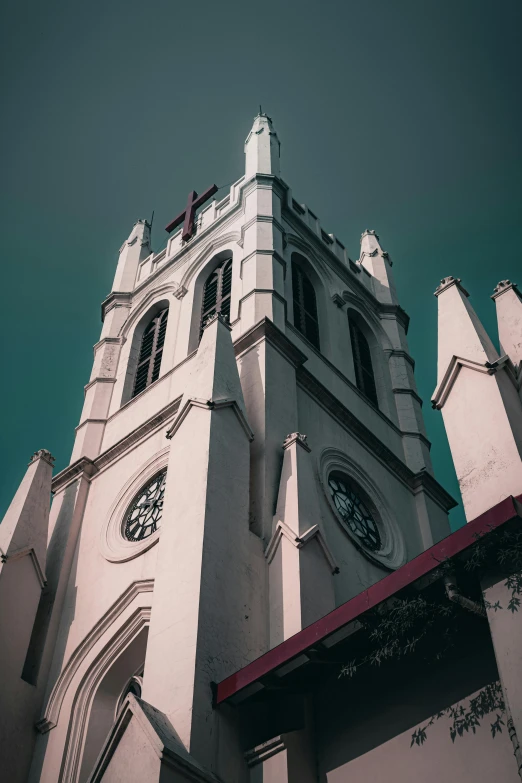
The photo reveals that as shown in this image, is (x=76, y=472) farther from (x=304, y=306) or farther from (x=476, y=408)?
(x=476, y=408)

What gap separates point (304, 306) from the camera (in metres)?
24.2

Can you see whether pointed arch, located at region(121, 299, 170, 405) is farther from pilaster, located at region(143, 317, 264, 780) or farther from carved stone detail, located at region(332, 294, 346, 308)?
pilaster, located at region(143, 317, 264, 780)

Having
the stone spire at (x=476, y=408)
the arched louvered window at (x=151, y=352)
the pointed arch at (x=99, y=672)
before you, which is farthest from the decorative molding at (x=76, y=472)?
the stone spire at (x=476, y=408)

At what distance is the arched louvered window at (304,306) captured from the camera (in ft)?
75.8

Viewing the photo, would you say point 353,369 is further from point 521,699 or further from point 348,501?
point 521,699

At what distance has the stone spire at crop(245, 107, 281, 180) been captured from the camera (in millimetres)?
27672

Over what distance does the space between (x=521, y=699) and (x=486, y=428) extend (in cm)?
412

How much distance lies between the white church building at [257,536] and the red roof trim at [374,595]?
0.03m

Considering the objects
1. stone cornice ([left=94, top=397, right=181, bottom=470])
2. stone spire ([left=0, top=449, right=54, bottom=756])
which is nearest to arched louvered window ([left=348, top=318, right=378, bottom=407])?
stone cornice ([left=94, top=397, right=181, bottom=470])

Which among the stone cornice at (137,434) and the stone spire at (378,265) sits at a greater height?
the stone spire at (378,265)

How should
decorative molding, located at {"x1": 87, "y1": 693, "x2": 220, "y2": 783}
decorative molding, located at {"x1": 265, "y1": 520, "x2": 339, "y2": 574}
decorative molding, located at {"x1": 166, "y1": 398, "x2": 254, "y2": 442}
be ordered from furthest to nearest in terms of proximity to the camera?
decorative molding, located at {"x1": 166, "y1": 398, "x2": 254, "y2": 442} < decorative molding, located at {"x1": 265, "y1": 520, "x2": 339, "y2": 574} < decorative molding, located at {"x1": 87, "y1": 693, "x2": 220, "y2": 783}

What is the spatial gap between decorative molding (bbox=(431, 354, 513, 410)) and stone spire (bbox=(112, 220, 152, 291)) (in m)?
17.5

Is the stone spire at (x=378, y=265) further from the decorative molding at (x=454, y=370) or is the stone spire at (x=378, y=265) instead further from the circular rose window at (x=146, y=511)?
the decorative molding at (x=454, y=370)

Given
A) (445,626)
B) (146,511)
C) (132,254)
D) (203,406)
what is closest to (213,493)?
(203,406)
